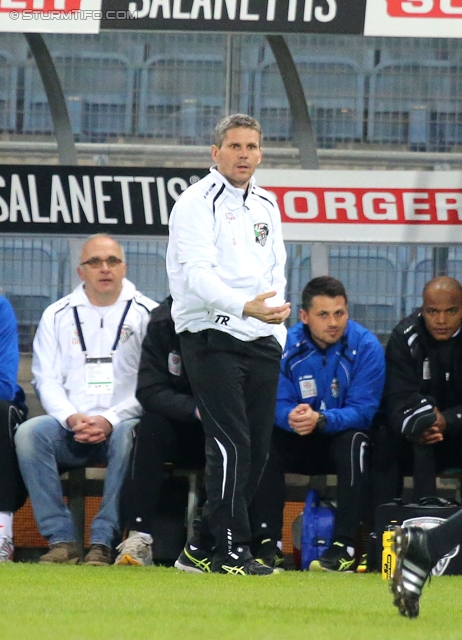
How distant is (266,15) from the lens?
636cm

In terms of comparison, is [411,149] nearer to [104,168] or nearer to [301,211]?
[301,211]

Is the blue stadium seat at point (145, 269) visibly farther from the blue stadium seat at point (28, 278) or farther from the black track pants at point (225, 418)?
the black track pants at point (225, 418)

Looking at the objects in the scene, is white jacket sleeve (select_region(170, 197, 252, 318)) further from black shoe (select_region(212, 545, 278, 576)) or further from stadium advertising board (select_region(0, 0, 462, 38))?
stadium advertising board (select_region(0, 0, 462, 38))

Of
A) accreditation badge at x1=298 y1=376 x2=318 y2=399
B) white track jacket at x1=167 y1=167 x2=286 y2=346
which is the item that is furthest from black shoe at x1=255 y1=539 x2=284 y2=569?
white track jacket at x1=167 y1=167 x2=286 y2=346

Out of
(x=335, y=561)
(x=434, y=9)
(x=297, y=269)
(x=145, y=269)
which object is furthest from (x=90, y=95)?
(x=335, y=561)

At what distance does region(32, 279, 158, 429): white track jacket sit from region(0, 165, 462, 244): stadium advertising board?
2.43ft

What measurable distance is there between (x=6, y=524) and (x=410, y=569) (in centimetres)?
270

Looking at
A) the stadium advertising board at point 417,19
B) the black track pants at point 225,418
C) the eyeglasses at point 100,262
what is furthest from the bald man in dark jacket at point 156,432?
the stadium advertising board at point 417,19

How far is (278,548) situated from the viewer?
5.67 m

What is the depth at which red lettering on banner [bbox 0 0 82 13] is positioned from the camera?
6.43 meters

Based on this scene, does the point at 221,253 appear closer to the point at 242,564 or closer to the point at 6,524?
the point at 242,564

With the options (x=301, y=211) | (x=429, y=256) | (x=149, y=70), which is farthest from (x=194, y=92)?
(x=429, y=256)

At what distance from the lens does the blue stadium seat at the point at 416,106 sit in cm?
679

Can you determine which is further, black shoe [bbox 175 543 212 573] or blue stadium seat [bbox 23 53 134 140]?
blue stadium seat [bbox 23 53 134 140]
